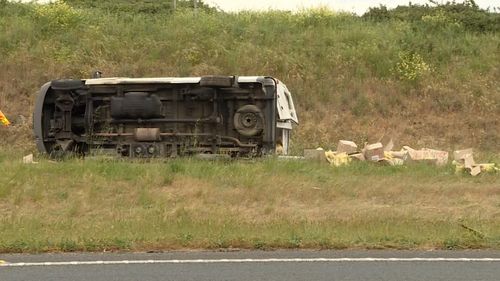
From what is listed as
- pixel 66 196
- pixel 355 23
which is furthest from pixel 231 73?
pixel 66 196

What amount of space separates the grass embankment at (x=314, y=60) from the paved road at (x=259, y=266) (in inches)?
463

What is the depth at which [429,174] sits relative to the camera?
40.4ft

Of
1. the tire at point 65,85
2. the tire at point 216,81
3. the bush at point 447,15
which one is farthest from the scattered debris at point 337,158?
the bush at point 447,15

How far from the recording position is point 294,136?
63.3 feet

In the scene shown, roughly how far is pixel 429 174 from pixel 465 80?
37.4ft

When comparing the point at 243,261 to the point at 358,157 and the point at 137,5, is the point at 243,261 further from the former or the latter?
the point at 137,5

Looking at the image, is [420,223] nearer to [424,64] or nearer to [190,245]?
[190,245]

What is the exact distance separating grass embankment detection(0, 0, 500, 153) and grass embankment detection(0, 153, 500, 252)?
7215mm

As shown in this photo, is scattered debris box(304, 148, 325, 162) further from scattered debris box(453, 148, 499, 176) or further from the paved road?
the paved road

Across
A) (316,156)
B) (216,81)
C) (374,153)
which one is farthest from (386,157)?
(216,81)

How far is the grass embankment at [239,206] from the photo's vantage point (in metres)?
7.55

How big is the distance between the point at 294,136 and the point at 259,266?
13.0 meters

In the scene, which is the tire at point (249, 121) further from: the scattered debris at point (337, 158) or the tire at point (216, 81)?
the scattered debris at point (337, 158)

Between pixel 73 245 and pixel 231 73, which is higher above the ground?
pixel 231 73
